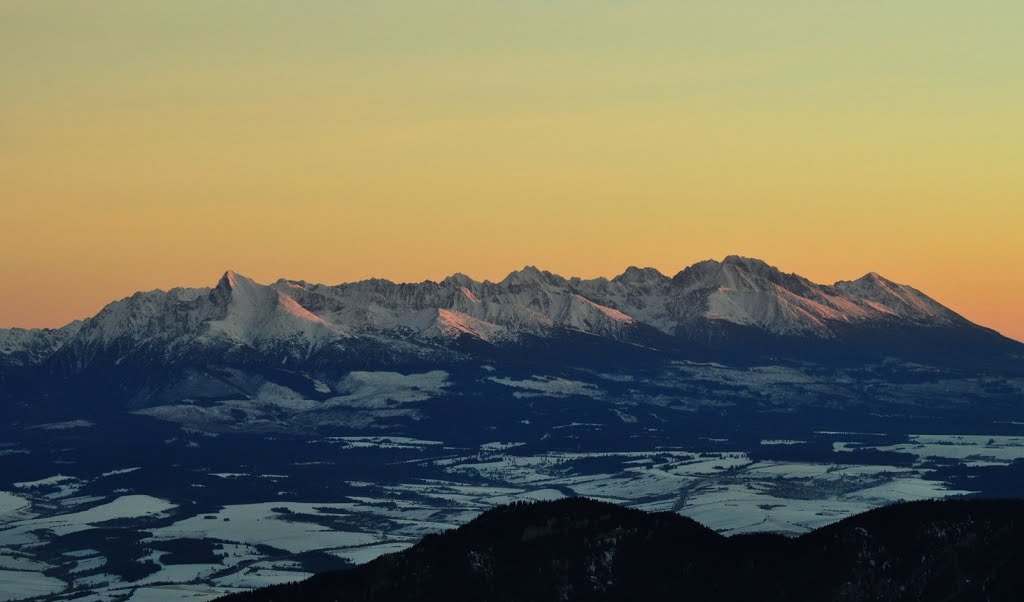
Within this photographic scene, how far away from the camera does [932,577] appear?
148875mm

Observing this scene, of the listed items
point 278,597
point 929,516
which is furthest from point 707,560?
point 278,597

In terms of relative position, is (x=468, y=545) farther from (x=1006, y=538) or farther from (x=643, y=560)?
(x=1006, y=538)

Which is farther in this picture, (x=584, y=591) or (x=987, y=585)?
(x=584, y=591)

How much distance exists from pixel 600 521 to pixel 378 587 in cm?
1720

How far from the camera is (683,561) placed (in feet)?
522

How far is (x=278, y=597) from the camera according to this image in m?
163

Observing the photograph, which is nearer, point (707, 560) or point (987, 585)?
point (987, 585)

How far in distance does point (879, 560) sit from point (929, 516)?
593 centimetres

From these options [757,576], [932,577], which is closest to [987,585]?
[932,577]

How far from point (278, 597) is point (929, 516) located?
47801 mm

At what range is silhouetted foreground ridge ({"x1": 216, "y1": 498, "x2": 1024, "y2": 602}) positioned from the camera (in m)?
149

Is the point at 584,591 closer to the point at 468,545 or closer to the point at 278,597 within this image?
the point at 468,545

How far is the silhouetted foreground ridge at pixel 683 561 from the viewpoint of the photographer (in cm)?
14938

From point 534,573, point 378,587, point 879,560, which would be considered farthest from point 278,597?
point 879,560
